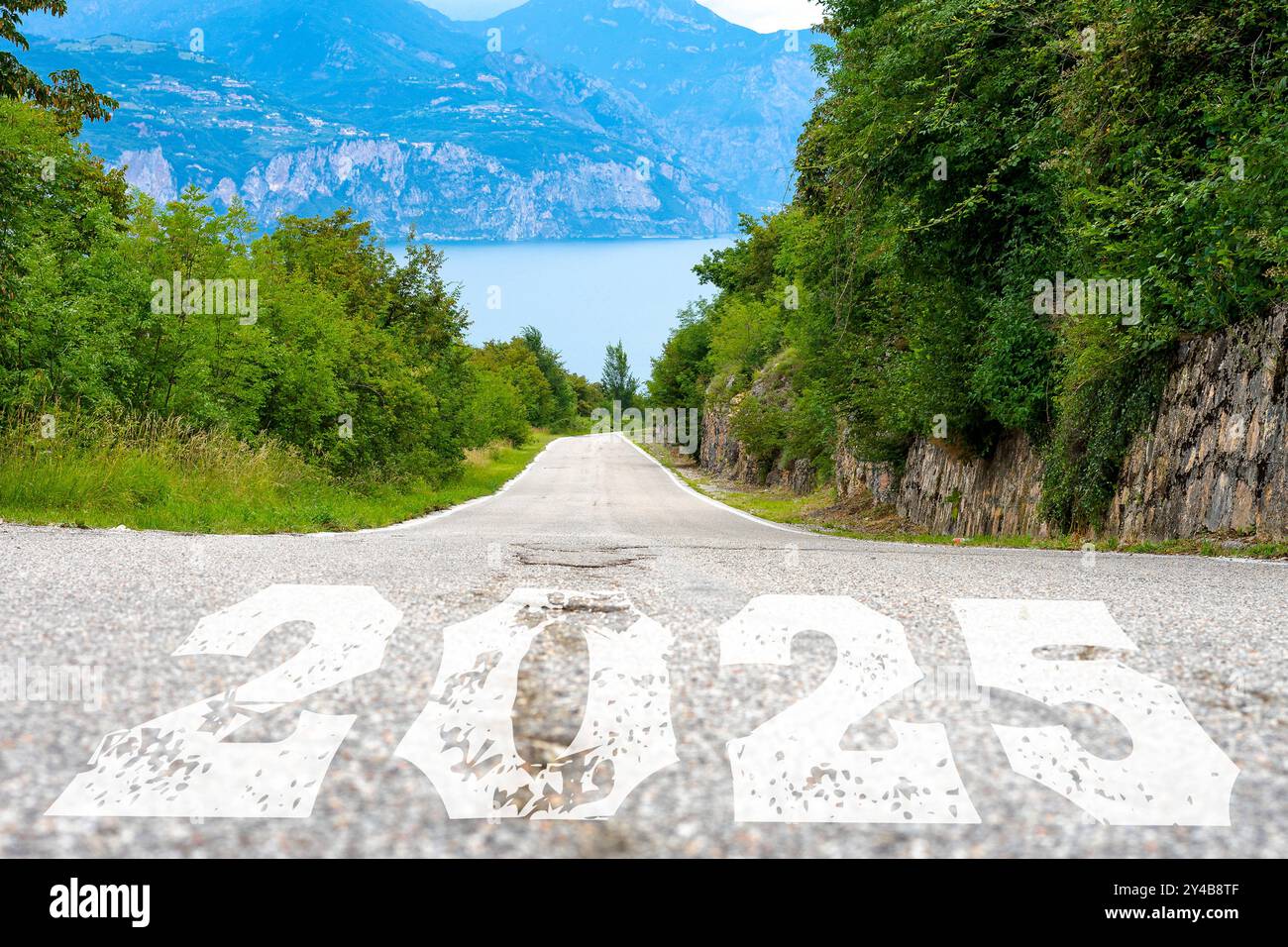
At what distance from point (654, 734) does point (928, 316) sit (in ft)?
49.3

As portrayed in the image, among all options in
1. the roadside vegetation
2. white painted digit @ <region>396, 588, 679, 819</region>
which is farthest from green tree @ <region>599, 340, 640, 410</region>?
white painted digit @ <region>396, 588, 679, 819</region>

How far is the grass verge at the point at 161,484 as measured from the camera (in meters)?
10.7

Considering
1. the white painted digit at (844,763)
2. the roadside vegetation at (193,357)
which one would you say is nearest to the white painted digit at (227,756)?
the white painted digit at (844,763)

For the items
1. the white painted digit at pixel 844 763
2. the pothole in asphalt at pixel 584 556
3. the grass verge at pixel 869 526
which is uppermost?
the white painted digit at pixel 844 763

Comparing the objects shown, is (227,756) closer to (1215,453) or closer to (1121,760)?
(1121,760)

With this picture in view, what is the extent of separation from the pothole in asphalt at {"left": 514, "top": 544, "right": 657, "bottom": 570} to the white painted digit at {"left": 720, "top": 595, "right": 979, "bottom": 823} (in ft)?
13.4

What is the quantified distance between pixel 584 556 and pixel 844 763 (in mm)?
6172

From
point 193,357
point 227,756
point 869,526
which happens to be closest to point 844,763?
point 227,756

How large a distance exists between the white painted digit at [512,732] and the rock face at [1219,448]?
815 centimetres

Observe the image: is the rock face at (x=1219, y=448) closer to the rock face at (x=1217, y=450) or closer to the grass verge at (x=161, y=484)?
the rock face at (x=1217, y=450)

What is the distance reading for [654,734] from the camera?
8.48ft

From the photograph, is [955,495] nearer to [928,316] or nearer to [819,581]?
[928,316]

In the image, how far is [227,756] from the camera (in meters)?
2.35

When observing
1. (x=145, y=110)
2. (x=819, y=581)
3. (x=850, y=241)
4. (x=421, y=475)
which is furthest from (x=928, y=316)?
(x=145, y=110)
